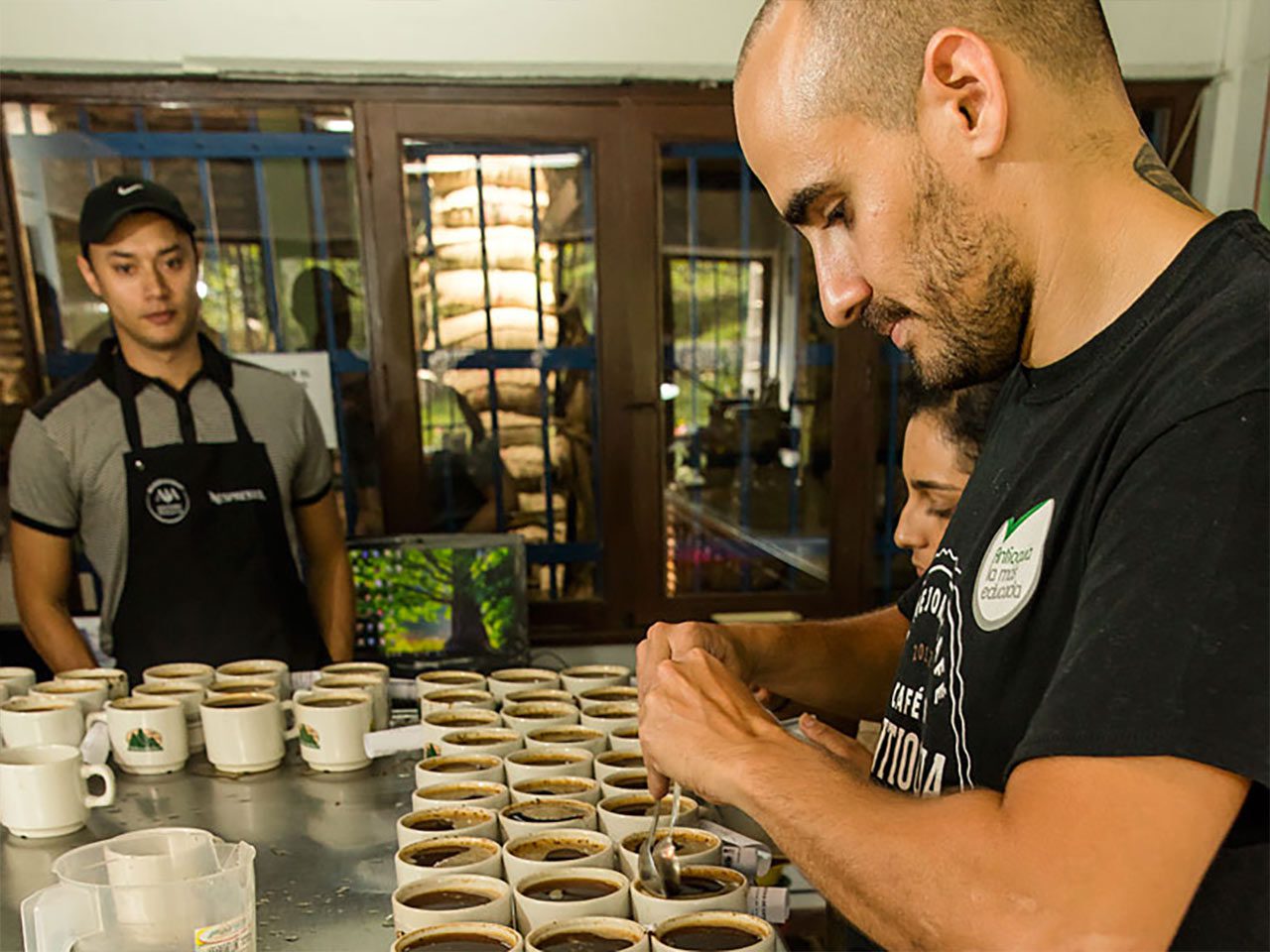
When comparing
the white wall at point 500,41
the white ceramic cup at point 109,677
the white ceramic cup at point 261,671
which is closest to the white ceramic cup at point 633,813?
the white ceramic cup at point 261,671

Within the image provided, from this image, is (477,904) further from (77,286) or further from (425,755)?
(77,286)

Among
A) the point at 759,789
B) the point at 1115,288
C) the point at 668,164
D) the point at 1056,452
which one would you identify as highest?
the point at 668,164

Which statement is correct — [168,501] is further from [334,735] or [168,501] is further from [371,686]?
[334,735]

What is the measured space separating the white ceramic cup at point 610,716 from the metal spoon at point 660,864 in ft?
1.34

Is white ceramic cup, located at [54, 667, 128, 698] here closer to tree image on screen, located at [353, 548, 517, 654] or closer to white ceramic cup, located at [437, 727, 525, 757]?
white ceramic cup, located at [437, 727, 525, 757]

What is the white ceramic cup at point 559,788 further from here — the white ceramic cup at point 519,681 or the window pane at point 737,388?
the window pane at point 737,388

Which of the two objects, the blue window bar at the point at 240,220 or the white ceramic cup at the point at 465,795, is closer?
the white ceramic cup at the point at 465,795

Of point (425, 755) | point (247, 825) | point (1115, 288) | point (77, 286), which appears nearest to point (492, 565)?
point (425, 755)

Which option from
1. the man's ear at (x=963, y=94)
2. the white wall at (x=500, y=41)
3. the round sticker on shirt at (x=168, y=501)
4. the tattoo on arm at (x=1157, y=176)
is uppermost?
the white wall at (x=500, y=41)

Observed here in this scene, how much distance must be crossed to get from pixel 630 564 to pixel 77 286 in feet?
6.55

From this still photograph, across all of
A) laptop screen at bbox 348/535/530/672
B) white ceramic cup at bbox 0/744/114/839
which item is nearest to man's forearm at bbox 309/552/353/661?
laptop screen at bbox 348/535/530/672

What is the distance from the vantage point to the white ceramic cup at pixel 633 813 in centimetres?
129

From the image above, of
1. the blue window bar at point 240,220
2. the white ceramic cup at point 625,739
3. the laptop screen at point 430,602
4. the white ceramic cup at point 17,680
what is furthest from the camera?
the blue window bar at point 240,220

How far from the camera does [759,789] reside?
0.88 metres
